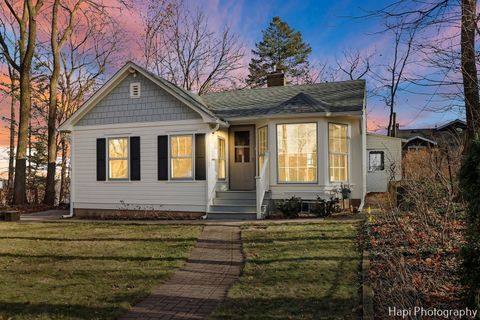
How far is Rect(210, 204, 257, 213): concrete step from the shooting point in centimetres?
1187

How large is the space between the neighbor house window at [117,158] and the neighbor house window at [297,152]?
5.58 meters

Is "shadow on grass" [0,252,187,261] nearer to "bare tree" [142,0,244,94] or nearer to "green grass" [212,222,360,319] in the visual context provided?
"green grass" [212,222,360,319]

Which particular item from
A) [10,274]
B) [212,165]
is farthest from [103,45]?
[10,274]

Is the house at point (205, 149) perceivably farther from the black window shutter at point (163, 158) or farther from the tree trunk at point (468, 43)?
the tree trunk at point (468, 43)

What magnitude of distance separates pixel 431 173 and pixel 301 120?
14.8ft

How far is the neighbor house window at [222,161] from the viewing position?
13398mm

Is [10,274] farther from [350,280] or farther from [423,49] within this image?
[423,49]

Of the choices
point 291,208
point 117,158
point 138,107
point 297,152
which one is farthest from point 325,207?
point 117,158

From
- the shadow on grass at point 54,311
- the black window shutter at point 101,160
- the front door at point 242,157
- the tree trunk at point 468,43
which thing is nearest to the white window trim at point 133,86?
the black window shutter at point 101,160

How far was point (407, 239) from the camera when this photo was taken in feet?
23.7

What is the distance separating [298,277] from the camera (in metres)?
5.70


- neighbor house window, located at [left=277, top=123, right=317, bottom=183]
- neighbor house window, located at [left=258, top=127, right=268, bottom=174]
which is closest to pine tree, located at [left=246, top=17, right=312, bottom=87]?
neighbor house window, located at [left=258, top=127, right=268, bottom=174]

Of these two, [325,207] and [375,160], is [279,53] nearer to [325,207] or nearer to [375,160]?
[375,160]

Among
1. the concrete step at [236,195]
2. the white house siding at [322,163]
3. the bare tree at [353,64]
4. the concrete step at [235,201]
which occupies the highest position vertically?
the bare tree at [353,64]
